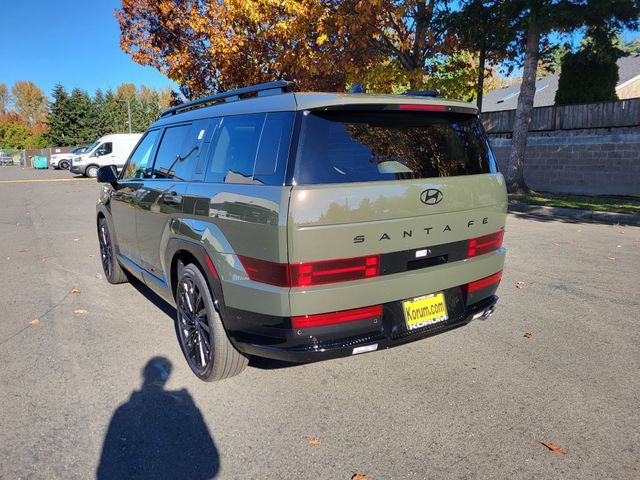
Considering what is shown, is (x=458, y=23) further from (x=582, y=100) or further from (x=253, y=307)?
(x=253, y=307)

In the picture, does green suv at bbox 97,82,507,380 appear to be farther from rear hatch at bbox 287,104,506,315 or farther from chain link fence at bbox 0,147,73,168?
chain link fence at bbox 0,147,73,168

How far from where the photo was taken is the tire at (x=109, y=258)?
19.0ft

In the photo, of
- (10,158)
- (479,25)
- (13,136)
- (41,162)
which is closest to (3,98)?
(13,136)

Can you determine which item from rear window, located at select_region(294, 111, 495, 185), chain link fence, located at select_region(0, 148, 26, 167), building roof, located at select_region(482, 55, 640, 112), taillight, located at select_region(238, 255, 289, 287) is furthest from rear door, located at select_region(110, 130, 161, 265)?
chain link fence, located at select_region(0, 148, 26, 167)

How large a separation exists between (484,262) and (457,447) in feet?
4.38

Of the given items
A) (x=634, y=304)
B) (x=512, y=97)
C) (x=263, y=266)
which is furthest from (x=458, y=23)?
(x=512, y=97)

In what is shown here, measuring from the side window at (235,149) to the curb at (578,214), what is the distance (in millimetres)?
9534

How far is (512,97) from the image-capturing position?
28312 millimetres

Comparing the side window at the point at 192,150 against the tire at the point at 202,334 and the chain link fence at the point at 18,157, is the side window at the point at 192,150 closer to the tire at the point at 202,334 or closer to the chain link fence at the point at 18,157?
the tire at the point at 202,334

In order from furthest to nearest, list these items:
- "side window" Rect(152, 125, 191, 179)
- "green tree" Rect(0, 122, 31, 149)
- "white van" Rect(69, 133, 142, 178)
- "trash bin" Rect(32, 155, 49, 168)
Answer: "green tree" Rect(0, 122, 31, 149) < "trash bin" Rect(32, 155, 49, 168) < "white van" Rect(69, 133, 142, 178) < "side window" Rect(152, 125, 191, 179)

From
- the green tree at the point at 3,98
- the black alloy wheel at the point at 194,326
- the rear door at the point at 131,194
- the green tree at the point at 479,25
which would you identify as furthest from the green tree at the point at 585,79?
the green tree at the point at 3,98

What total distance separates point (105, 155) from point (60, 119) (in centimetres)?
4344

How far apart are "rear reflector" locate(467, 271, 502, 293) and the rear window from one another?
2.54ft

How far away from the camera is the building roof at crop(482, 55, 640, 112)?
973 inches
